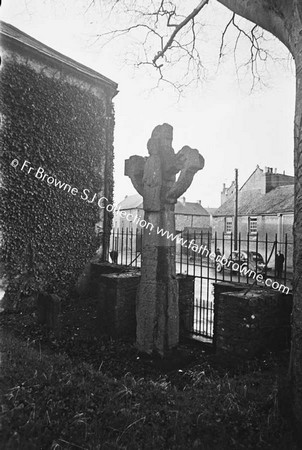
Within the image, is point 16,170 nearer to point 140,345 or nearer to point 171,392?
point 140,345

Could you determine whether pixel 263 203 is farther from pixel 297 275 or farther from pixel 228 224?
pixel 297 275

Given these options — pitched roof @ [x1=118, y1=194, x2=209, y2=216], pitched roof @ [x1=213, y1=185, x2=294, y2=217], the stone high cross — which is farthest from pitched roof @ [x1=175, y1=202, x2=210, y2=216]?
the stone high cross

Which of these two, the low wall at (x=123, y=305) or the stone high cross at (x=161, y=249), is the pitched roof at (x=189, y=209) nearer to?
the low wall at (x=123, y=305)

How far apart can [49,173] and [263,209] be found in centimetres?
2305

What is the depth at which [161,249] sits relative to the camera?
17.5 ft

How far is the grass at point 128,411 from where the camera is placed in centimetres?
249

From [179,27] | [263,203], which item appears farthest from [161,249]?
[263,203]

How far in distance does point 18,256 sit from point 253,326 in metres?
5.98

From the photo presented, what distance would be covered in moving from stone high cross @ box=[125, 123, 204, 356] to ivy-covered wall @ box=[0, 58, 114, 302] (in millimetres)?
3972

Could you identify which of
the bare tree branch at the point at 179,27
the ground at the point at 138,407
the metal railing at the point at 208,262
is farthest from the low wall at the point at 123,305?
the bare tree branch at the point at 179,27

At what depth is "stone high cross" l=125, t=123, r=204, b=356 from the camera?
206 inches

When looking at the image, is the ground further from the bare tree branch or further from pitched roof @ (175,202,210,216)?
pitched roof @ (175,202,210,216)

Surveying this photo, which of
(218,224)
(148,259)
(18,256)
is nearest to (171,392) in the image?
(148,259)

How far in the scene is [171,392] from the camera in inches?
142
